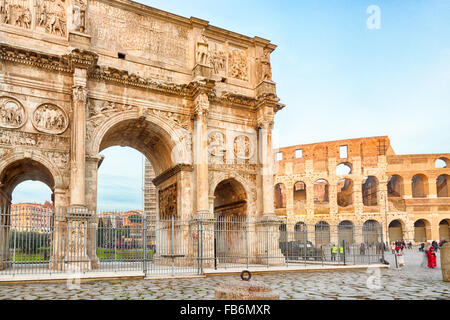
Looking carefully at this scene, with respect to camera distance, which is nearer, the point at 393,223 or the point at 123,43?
the point at 123,43

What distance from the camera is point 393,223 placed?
43.3 m

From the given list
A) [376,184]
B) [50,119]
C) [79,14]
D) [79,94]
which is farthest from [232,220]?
[376,184]

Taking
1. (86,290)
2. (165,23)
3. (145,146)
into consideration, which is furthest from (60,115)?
(86,290)

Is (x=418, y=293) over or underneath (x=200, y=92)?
underneath

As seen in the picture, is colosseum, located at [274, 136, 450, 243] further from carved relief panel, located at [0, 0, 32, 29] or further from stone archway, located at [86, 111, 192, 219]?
carved relief panel, located at [0, 0, 32, 29]

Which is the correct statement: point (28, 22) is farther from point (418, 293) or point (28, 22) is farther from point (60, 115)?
point (418, 293)

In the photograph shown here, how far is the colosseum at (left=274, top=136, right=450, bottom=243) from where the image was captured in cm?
4066

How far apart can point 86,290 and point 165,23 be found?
11761 millimetres

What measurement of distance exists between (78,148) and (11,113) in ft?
7.87

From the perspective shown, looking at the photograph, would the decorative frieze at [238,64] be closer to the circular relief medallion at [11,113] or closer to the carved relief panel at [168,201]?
the carved relief panel at [168,201]

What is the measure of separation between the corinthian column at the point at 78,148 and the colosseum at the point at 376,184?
97.4 feet

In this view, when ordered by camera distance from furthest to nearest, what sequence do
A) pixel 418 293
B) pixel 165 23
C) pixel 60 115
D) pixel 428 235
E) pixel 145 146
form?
pixel 428 235 < pixel 145 146 < pixel 165 23 < pixel 60 115 < pixel 418 293

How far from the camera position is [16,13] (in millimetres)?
13875

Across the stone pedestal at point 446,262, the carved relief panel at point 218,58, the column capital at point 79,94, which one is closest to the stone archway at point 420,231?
the carved relief panel at point 218,58
